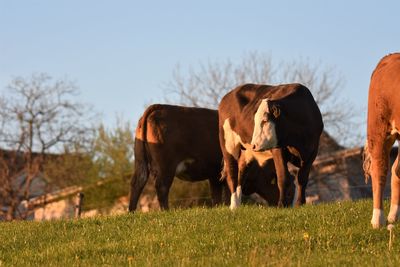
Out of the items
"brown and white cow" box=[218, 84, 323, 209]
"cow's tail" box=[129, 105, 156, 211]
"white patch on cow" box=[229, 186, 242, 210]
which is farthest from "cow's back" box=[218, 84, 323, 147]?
"cow's tail" box=[129, 105, 156, 211]

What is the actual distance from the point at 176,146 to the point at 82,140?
87.1ft

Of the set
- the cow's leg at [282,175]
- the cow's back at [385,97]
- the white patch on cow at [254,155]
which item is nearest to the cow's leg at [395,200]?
the cow's back at [385,97]

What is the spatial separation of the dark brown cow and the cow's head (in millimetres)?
3607

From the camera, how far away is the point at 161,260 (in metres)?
9.31

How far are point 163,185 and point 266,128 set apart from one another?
14.2 feet

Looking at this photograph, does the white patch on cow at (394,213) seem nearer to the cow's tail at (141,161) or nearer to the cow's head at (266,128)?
the cow's head at (266,128)

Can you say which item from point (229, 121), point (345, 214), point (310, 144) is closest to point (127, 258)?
point (345, 214)

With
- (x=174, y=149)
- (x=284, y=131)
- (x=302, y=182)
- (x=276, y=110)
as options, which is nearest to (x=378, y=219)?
(x=302, y=182)

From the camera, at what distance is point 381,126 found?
10906 mm

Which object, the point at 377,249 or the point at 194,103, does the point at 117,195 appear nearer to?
the point at 194,103

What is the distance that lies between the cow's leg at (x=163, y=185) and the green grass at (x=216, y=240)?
19.0ft

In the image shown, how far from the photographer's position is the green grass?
9078 mm

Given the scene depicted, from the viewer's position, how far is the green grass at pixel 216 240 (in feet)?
29.8

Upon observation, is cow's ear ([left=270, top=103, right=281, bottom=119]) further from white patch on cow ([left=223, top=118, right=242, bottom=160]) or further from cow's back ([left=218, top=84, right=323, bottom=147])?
white patch on cow ([left=223, top=118, right=242, bottom=160])
